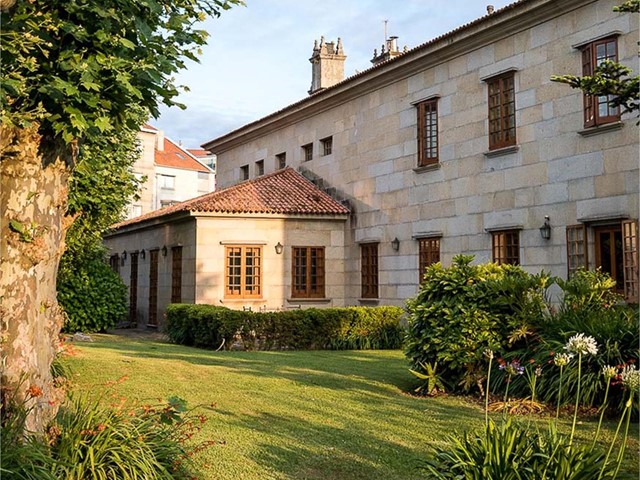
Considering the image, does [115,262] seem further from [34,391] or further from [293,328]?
[34,391]

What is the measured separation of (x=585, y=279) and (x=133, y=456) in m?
8.39

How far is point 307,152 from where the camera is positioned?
27.2m

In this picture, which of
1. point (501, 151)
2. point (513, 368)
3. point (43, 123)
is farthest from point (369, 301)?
point (43, 123)

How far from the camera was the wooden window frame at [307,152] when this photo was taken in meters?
27.0

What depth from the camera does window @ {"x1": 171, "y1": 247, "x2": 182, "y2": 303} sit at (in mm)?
24172

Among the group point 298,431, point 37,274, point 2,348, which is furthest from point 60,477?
point 298,431

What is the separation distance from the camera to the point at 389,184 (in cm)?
2211

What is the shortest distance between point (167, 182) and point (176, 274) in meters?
46.0

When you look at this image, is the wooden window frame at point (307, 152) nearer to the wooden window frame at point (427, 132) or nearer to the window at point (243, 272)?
the window at point (243, 272)

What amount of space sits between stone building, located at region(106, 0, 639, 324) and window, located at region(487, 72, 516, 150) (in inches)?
1.6

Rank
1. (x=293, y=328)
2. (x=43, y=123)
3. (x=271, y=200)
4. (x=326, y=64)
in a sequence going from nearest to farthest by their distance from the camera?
(x=43, y=123) < (x=293, y=328) < (x=271, y=200) < (x=326, y=64)

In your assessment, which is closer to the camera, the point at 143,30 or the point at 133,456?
the point at 133,456

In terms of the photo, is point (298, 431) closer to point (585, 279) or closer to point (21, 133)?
point (21, 133)

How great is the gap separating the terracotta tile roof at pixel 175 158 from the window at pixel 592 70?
57156 mm
